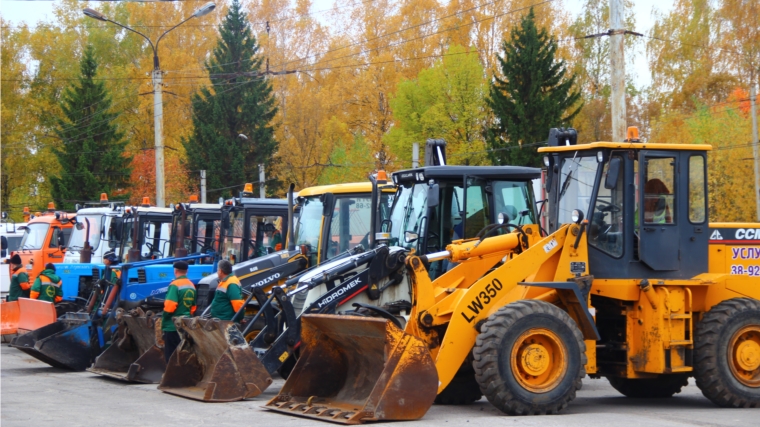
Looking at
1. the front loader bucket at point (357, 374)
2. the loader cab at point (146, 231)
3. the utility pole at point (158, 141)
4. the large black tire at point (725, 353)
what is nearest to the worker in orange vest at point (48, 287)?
the loader cab at point (146, 231)

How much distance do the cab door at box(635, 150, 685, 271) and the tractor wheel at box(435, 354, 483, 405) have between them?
240 cm

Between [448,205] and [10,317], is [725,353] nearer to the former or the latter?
[448,205]

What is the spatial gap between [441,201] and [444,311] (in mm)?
2173

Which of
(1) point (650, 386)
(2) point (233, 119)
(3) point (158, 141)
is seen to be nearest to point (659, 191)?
(1) point (650, 386)

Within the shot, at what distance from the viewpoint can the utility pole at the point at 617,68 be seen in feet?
62.2

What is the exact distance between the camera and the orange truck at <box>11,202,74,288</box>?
24234 mm

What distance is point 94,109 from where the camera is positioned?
1845 inches

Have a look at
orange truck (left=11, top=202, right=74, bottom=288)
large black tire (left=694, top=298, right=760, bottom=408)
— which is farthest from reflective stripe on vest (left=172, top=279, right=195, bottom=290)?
orange truck (left=11, top=202, right=74, bottom=288)

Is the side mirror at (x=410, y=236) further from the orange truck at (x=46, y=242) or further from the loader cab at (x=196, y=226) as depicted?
the orange truck at (x=46, y=242)

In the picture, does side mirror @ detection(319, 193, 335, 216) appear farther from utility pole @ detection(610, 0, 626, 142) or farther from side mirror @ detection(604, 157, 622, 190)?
utility pole @ detection(610, 0, 626, 142)

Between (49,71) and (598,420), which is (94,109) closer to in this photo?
(49,71)

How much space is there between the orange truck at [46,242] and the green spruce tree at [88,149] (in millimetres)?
21683

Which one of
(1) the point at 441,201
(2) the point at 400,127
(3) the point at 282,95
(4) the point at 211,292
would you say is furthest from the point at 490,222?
(3) the point at 282,95

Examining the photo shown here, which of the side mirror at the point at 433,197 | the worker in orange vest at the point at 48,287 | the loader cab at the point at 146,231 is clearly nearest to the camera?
the side mirror at the point at 433,197
